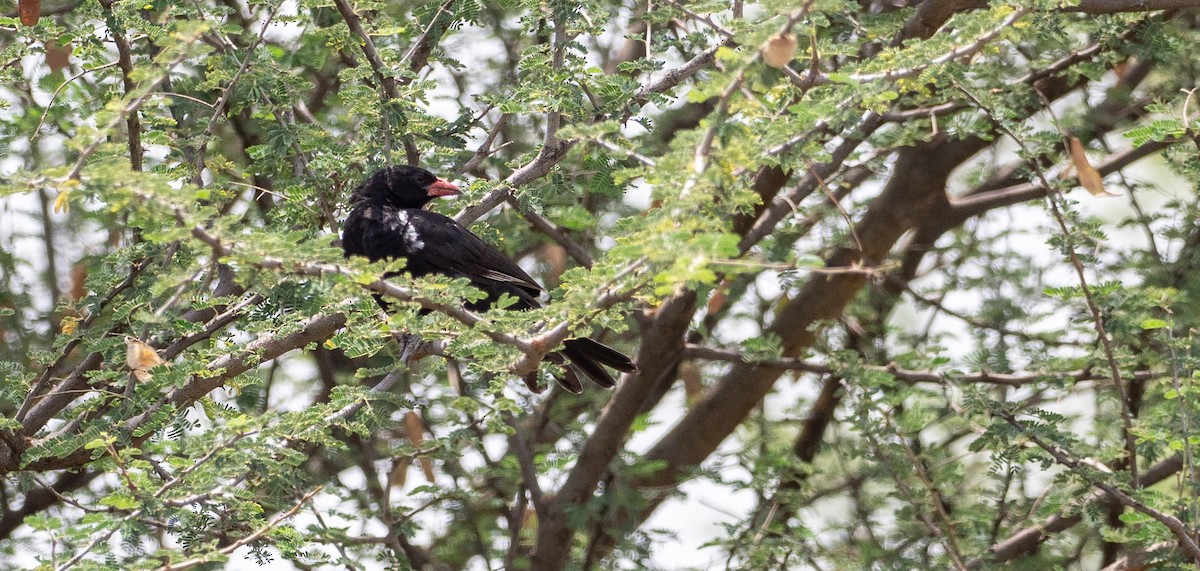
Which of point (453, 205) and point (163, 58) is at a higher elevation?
point (453, 205)

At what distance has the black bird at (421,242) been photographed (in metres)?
5.00

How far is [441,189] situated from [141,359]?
1.72 metres

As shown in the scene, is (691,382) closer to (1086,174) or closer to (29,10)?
(1086,174)

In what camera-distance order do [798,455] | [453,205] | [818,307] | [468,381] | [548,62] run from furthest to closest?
[798,455]
[818,307]
[468,381]
[453,205]
[548,62]

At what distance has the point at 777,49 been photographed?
9.73ft

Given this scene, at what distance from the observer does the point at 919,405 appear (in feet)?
21.4

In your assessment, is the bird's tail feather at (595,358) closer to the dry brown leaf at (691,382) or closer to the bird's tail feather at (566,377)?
the bird's tail feather at (566,377)

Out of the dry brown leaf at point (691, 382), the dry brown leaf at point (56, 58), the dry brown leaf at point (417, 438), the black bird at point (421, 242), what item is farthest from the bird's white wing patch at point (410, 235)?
Result: the dry brown leaf at point (691, 382)

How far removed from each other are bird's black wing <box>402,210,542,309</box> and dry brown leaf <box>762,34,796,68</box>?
220 centimetres

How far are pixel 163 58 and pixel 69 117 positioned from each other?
152 inches

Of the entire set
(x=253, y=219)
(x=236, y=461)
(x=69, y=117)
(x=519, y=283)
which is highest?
(x=69, y=117)

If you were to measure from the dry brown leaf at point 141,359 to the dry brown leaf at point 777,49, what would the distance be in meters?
2.31

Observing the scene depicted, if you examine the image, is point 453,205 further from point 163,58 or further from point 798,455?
point 798,455

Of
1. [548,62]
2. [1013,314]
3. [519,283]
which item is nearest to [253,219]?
[519,283]
